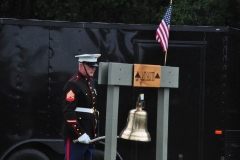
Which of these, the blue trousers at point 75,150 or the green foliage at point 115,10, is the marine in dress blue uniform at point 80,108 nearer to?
the blue trousers at point 75,150

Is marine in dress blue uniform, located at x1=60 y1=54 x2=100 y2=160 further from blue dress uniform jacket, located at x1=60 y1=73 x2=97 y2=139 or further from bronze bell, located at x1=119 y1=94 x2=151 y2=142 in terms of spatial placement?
bronze bell, located at x1=119 y1=94 x2=151 y2=142

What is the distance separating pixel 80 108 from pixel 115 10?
11.8m

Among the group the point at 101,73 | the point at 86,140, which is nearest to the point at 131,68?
the point at 101,73

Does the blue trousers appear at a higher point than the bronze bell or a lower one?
lower

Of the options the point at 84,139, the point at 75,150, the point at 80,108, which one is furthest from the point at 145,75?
the point at 75,150

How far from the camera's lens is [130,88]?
8.90 meters

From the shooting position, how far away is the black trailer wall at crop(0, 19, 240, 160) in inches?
343

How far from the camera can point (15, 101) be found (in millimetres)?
8742

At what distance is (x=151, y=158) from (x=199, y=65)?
141cm

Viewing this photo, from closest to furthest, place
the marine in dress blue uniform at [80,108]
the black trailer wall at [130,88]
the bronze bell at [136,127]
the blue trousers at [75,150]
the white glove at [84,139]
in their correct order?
the bronze bell at [136,127], the white glove at [84,139], the marine in dress blue uniform at [80,108], the blue trousers at [75,150], the black trailer wall at [130,88]

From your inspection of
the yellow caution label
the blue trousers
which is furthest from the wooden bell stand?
the blue trousers

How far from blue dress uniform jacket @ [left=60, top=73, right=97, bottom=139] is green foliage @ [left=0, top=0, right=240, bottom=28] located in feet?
31.3

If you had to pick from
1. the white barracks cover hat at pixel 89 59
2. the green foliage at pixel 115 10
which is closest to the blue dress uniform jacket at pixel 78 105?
the white barracks cover hat at pixel 89 59

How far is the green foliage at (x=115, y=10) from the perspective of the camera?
16766 millimetres
